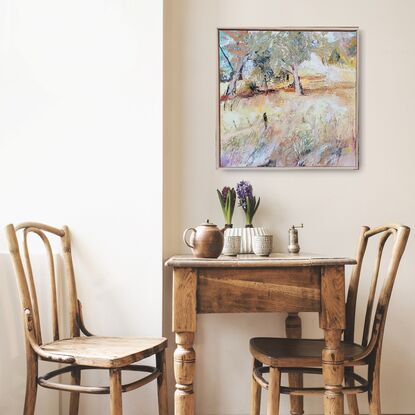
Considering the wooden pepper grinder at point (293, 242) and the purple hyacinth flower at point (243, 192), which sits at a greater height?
the purple hyacinth flower at point (243, 192)

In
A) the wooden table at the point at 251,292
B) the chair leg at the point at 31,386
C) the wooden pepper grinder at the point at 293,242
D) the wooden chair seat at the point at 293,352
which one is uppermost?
the wooden pepper grinder at the point at 293,242

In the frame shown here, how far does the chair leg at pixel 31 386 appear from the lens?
188 centimetres

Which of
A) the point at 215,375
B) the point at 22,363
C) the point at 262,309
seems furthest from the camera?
the point at 215,375

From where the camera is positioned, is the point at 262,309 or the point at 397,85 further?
the point at 397,85

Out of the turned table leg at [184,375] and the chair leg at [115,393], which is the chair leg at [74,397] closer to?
the chair leg at [115,393]

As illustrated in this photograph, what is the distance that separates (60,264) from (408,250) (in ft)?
5.41

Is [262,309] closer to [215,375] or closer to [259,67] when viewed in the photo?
[215,375]

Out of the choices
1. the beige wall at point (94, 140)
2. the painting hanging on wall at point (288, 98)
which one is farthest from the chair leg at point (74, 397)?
the painting hanging on wall at point (288, 98)

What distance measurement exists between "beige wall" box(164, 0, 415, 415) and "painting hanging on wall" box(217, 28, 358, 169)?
54mm

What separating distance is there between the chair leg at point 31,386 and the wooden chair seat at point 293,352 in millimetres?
824

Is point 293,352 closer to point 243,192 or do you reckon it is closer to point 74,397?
point 243,192

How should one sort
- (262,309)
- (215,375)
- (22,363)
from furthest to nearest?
(215,375) → (22,363) → (262,309)

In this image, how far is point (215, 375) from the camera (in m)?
2.49

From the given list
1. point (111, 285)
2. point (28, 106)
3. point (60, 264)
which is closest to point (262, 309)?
point (111, 285)
